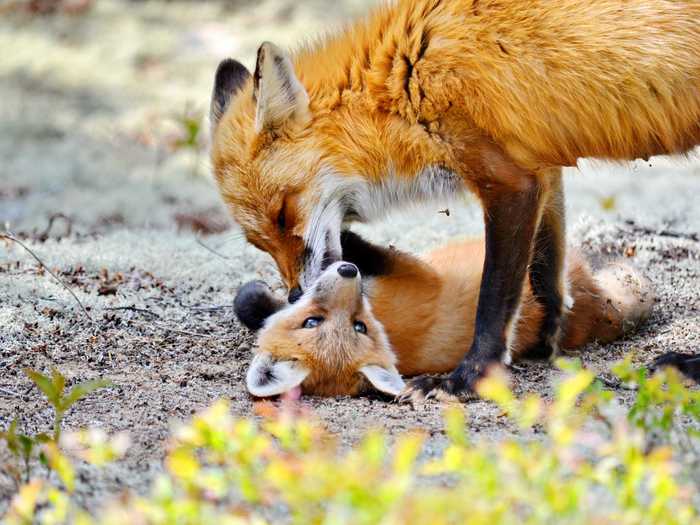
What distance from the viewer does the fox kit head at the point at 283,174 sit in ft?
15.7

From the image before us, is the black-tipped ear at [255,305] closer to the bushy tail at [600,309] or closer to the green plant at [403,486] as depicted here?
the bushy tail at [600,309]

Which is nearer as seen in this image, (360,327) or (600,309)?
(360,327)

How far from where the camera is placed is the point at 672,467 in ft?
7.36

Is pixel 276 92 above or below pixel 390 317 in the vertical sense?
above

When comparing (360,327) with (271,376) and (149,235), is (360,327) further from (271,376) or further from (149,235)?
(149,235)

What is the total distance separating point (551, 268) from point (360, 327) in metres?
1.16

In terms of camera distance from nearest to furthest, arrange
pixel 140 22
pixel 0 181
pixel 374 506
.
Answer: pixel 374 506 → pixel 0 181 → pixel 140 22

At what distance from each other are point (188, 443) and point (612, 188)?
264 inches

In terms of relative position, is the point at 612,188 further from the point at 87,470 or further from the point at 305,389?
the point at 87,470

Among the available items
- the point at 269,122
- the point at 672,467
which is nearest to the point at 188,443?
the point at 672,467

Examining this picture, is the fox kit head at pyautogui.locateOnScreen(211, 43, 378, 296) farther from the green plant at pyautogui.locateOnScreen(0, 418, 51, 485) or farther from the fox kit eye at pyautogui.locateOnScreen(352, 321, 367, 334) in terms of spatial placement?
the green plant at pyautogui.locateOnScreen(0, 418, 51, 485)

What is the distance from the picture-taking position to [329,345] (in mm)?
4895

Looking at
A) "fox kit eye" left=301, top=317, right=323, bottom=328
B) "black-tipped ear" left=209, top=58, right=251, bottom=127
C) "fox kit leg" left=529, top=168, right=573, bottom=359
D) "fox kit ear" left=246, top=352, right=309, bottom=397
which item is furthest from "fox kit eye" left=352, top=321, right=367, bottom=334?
"black-tipped ear" left=209, top=58, right=251, bottom=127

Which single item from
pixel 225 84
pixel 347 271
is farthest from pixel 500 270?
pixel 225 84
